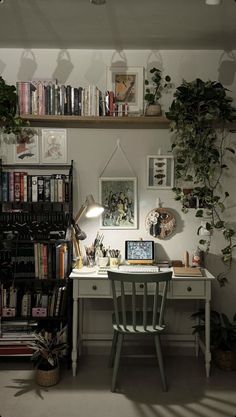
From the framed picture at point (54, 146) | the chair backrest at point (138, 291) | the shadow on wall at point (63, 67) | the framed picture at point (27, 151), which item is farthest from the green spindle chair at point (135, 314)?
the shadow on wall at point (63, 67)

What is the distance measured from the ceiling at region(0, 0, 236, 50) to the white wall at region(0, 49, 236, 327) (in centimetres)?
10

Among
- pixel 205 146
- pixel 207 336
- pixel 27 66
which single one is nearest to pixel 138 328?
pixel 207 336

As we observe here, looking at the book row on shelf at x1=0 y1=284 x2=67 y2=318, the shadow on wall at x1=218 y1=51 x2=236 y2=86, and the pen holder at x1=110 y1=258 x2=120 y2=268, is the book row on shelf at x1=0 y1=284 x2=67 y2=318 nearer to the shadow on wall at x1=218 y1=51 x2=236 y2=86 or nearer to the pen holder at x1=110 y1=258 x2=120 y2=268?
the pen holder at x1=110 y1=258 x2=120 y2=268

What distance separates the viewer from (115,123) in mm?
3504

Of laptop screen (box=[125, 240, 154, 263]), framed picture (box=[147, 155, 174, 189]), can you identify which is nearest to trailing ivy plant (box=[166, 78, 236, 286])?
framed picture (box=[147, 155, 174, 189])

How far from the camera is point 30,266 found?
132 inches

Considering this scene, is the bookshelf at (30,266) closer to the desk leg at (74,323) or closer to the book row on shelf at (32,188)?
the book row on shelf at (32,188)

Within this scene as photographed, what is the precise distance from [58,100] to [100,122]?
0.39 metres

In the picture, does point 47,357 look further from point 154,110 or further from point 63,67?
point 63,67

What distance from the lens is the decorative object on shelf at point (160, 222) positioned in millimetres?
3531

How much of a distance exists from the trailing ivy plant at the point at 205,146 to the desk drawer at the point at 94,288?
37.1 inches

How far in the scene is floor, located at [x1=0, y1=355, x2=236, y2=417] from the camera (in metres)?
2.62

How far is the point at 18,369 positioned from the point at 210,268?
1.78m

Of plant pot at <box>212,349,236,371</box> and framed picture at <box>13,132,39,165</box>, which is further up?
framed picture at <box>13,132,39,165</box>
